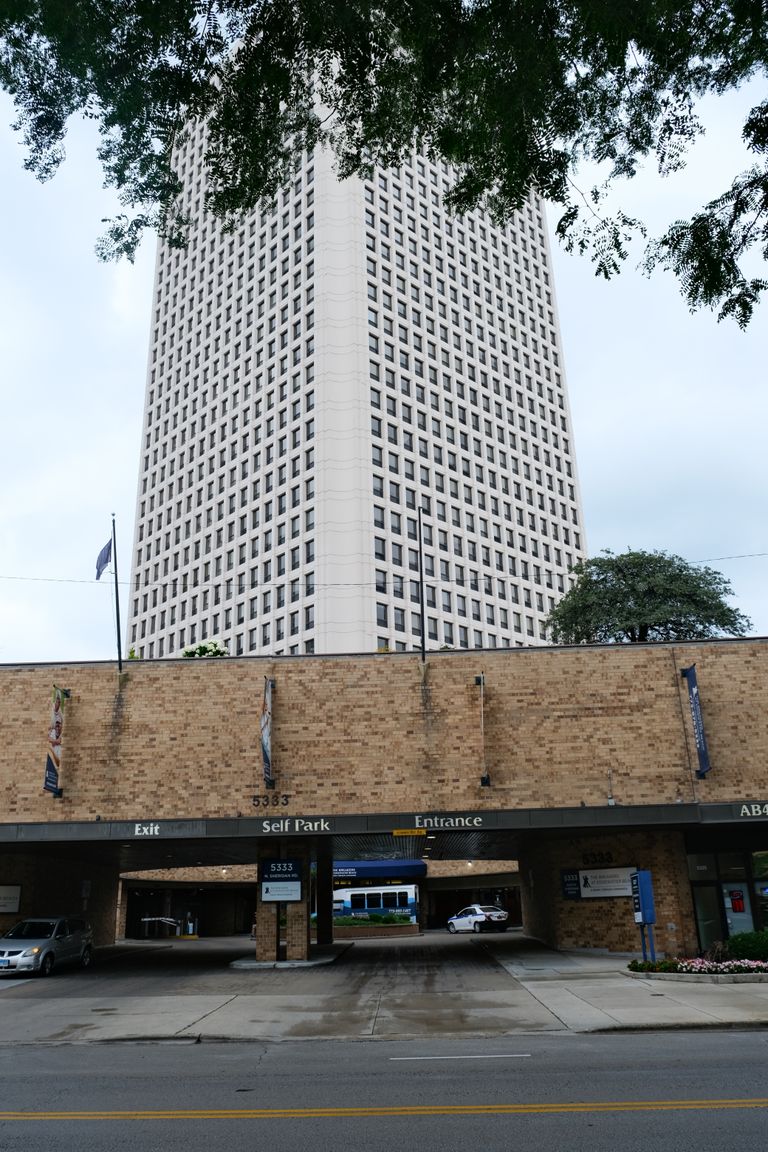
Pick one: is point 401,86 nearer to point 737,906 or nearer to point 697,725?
point 697,725

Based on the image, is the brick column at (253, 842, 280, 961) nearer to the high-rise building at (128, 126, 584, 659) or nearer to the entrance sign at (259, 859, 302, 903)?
the entrance sign at (259, 859, 302, 903)

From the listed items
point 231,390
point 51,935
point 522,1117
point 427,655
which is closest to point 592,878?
point 427,655

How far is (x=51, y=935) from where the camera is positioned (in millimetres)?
25672

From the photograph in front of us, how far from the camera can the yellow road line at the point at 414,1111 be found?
27.7 feet

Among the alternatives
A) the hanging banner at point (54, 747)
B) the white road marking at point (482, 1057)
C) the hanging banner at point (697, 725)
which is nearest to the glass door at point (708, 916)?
the hanging banner at point (697, 725)

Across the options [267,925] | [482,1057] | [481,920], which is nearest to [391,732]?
[267,925]

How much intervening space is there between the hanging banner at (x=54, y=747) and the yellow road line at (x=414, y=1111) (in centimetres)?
1608

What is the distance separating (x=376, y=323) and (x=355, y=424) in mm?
10905

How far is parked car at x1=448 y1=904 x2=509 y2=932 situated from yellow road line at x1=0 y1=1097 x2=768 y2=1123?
147 ft

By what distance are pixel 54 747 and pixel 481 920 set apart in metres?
33.5

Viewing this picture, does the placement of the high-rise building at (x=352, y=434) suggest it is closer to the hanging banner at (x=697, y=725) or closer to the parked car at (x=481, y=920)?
the parked car at (x=481, y=920)

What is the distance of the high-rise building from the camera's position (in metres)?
77.6

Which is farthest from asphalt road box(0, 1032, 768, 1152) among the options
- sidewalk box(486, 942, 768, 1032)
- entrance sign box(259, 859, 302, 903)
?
entrance sign box(259, 859, 302, 903)

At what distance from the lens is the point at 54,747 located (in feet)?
80.3
